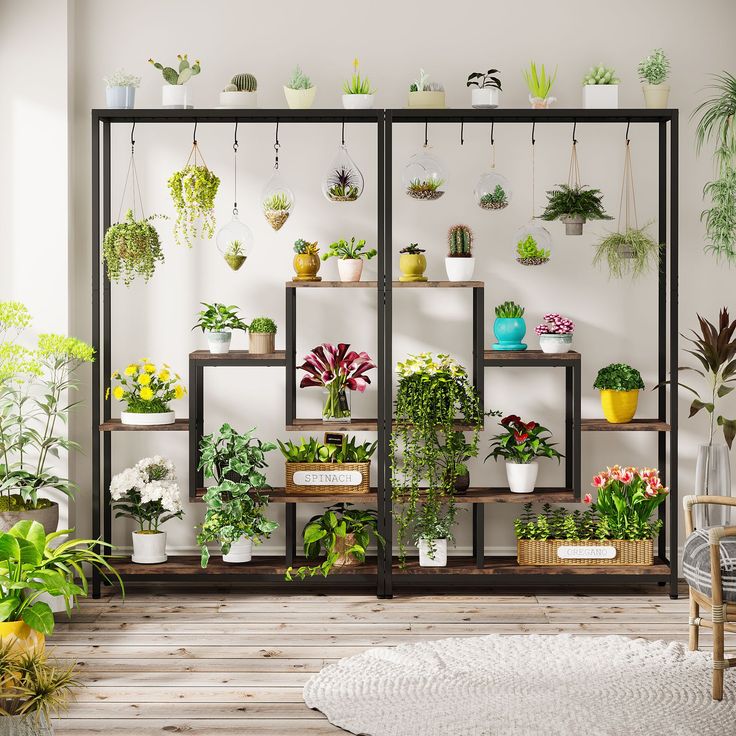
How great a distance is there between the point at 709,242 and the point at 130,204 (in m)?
3.17

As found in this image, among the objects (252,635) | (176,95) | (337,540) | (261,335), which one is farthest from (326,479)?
(176,95)

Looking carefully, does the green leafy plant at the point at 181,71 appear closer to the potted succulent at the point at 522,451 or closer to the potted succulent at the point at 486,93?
the potted succulent at the point at 486,93

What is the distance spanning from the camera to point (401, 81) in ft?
16.1

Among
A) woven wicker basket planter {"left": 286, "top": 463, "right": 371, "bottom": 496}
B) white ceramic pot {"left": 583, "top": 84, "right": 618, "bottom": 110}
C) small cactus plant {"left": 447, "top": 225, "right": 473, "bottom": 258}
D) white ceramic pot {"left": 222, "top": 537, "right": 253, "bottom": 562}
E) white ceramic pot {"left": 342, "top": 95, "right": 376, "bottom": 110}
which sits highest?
white ceramic pot {"left": 583, "top": 84, "right": 618, "bottom": 110}

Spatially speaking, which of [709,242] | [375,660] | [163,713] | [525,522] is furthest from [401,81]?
[163,713]

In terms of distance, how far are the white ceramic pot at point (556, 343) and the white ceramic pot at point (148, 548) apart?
2162 millimetres

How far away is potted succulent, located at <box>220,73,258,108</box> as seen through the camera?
15.0ft

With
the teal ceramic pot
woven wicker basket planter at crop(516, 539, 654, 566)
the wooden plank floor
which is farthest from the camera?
the teal ceramic pot

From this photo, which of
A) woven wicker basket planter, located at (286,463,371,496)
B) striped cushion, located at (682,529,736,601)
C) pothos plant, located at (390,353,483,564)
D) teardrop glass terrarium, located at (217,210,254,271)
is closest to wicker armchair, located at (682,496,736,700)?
striped cushion, located at (682,529,736,601)

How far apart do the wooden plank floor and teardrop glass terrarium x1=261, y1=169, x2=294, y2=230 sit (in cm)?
190

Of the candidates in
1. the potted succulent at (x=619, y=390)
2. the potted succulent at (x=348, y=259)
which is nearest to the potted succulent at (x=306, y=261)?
the potted succulent at (x=348, y=259)

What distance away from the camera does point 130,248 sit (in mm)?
4461

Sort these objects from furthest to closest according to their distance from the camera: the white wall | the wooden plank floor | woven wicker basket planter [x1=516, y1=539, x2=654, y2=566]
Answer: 1. the white wall
2. woven wicker basket planter [x1=516, y1=539, x2=654, y2=566]
3. the wooden plank floor

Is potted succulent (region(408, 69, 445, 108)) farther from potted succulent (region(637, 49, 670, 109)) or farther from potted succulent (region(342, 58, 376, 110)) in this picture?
potted succulent (region(637, 49, 670, 109))
